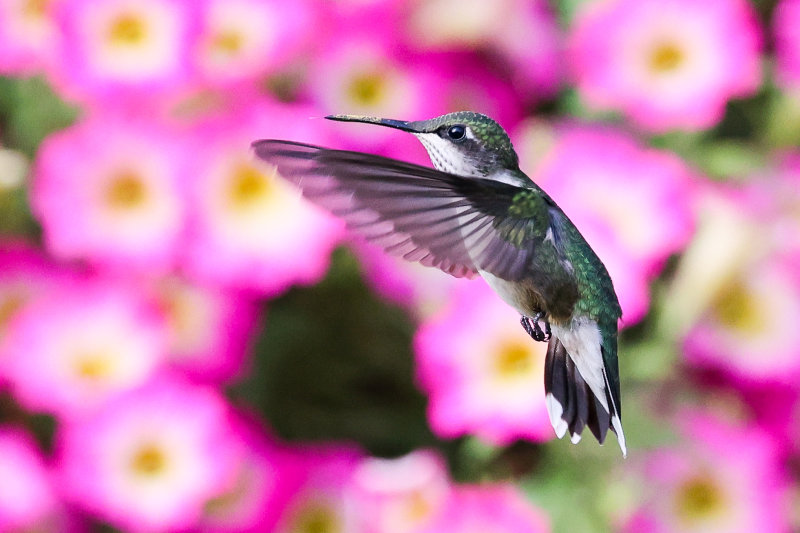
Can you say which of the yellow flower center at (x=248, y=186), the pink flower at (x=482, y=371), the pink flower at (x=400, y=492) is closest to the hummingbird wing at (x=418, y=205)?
the pink flower at (x=482, y=371)

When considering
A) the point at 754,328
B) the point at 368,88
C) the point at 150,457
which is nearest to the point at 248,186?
the point at 368,88

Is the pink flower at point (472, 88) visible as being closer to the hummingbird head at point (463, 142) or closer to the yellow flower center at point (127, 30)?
the yellow flower center at point (127, 30)

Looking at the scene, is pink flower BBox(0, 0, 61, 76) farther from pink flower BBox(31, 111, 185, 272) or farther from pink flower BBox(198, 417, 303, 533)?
pink flower BBox(198, 417, 303, 533)

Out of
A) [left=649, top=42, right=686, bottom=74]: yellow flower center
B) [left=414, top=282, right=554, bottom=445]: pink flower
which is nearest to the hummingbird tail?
[left=414, top=282, right=554, bottom=445]: pink flower

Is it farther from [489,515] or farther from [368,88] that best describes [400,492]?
[368,88]

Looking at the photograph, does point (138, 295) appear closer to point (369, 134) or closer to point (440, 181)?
point (369, 134)

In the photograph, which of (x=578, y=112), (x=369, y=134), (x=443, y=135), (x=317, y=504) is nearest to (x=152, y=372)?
(x=317, y=504)
